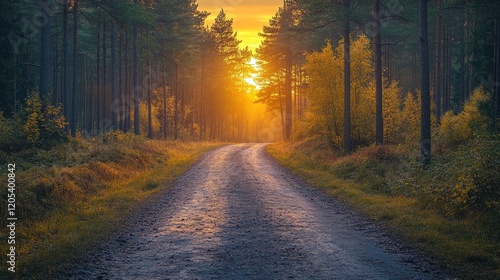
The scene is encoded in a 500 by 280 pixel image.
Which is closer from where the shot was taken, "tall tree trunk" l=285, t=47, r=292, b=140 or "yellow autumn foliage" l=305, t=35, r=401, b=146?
"yellow autumn foliage" l=305, t=35, r=401, b=146

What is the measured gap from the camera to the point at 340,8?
2556 centimetres

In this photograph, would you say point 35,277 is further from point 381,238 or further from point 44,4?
point 44,4

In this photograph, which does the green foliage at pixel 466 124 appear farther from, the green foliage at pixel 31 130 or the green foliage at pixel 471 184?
the green foliage at pixel 31 130

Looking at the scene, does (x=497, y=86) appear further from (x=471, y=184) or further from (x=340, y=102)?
(x=471, y=184)

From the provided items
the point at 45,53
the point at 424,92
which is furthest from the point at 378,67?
the point at 45,53

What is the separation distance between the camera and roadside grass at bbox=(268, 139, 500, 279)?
816 centimetres

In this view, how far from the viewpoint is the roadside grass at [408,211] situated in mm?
8156

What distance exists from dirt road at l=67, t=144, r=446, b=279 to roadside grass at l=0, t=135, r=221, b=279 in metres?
0.63

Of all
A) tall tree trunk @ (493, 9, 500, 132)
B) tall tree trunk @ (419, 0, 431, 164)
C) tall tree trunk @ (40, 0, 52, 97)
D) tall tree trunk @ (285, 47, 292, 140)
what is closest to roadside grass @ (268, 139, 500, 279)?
tall tree trunk @ (419, 0, 431, 164)

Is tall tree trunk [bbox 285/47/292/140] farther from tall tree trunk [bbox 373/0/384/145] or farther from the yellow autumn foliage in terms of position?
tall tree trunk [bbox 373/0/384/145]

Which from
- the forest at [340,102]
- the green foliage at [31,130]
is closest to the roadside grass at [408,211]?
the forest at [340,102]

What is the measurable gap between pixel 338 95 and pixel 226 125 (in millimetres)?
67805

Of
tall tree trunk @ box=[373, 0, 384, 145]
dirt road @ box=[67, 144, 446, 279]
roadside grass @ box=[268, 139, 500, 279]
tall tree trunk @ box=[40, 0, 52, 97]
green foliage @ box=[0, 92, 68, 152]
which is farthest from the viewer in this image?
tall tree trunk @ box=[40, 0, 52, 97]

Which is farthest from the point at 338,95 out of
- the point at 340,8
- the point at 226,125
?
the point at 226,125
